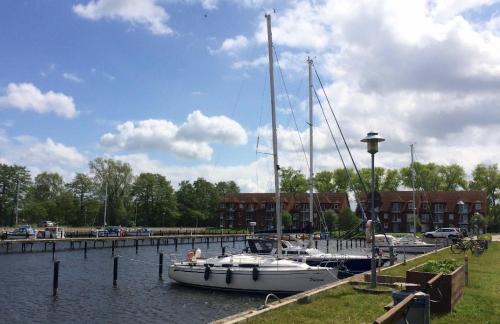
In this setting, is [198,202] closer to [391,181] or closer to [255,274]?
[391,181]

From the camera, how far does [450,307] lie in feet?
43.7

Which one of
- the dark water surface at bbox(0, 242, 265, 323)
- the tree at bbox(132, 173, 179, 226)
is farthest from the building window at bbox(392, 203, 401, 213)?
the dark water surface at bbox(0, 242, 265, 323)

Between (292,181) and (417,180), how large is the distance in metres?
36.8

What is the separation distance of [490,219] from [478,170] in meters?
21.3

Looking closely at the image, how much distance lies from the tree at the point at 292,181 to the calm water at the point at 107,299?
9509 cm

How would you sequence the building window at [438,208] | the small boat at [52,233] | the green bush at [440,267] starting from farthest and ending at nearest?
1. the building window at [438,208]
2. the small boat at [52,233]
3. the green bush at [440,267]

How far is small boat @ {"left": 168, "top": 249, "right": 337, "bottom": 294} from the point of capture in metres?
27.3

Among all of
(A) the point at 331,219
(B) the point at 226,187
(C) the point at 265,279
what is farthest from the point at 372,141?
(B) the point at 226,187

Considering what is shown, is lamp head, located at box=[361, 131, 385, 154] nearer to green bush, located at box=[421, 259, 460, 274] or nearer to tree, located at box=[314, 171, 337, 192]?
green bush, located at box=[421, 259, 460, 274]

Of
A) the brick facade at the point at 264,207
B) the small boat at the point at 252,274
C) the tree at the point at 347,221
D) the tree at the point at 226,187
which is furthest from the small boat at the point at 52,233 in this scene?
the tree at the point at 226,187

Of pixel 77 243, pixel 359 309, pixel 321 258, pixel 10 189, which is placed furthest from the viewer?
pixel 10 189

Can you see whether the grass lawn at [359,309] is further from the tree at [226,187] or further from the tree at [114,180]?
the tree at [226,187]

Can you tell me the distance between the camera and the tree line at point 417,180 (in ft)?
429

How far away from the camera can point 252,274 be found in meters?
28.3
